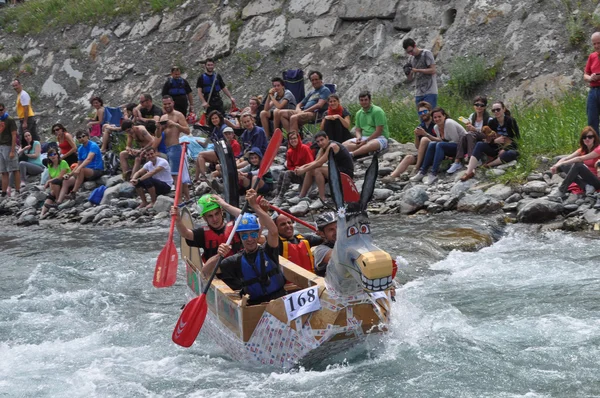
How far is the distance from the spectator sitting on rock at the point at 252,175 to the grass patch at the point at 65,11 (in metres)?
10.2

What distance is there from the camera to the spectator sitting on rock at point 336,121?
14359 millimetres

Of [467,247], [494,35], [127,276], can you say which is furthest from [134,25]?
[467,247]

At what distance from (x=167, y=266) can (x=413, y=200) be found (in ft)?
16.5

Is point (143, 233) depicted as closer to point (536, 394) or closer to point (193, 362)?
point (193, 362)

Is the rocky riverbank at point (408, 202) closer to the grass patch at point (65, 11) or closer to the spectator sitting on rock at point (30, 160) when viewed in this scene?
the spectator sitting on rock at point (30, 160)

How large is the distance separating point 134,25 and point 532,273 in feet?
54.1

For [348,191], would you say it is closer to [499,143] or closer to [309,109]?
[499,143]

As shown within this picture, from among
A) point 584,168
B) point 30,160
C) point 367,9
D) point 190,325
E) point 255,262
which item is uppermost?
point 367,9

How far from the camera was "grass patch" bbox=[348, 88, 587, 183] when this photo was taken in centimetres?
1298

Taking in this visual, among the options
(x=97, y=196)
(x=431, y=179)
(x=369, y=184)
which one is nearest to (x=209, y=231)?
(x=369, y=184)

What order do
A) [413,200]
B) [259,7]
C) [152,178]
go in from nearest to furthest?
[413,200] → [152,178] → [259,7]

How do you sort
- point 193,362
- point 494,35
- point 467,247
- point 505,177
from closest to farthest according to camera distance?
1. point 193,362
2. point 467,247
3. point 505,177
4. point 494,35

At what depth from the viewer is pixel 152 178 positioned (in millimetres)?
15164

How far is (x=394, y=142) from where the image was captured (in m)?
15.5
